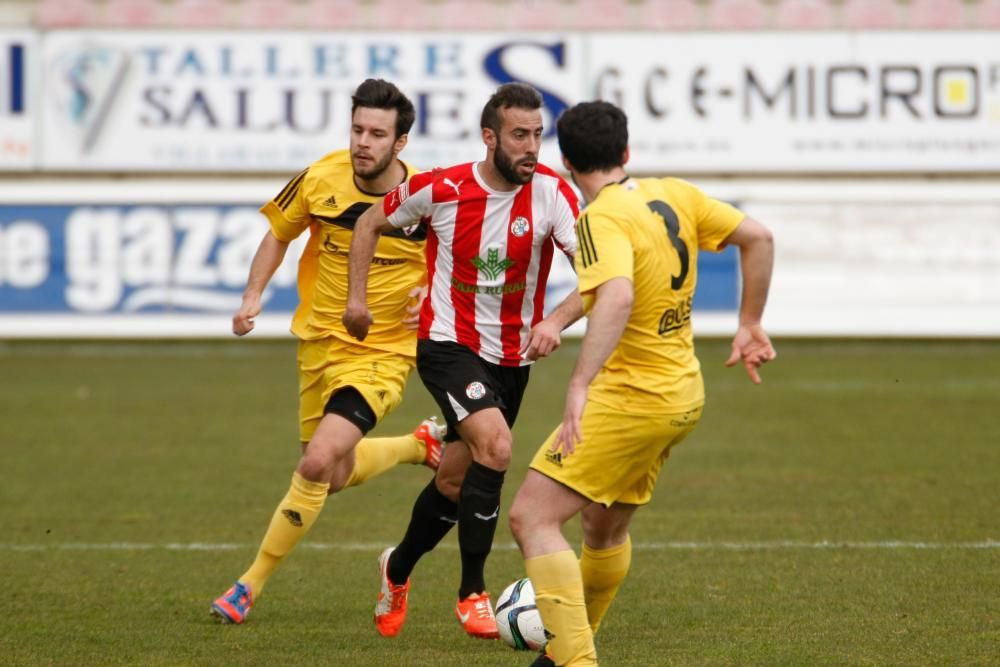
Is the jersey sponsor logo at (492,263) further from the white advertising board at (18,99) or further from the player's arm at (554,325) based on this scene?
the white advertising board at (18,99)

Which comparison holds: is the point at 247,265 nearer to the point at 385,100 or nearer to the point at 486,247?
the point at 385,100

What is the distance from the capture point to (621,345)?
5.24 m

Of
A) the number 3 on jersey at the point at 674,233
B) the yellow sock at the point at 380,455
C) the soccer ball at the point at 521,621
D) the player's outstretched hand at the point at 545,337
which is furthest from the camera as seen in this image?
the yellow sock at the point at 380,455

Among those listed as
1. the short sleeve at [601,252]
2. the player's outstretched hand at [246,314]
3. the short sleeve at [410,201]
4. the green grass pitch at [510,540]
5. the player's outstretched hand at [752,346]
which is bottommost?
the green grass pitch at [510,540]

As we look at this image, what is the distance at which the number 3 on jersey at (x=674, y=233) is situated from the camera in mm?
5137

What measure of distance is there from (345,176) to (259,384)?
944 cm

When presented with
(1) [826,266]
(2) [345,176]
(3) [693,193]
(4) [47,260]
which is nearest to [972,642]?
(3) [693,193]

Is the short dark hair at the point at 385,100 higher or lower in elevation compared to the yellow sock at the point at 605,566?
higher

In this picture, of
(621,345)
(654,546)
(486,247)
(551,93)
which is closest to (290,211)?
(486,247)

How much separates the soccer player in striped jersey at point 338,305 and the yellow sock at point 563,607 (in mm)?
1665

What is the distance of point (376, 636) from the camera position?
20.2ft

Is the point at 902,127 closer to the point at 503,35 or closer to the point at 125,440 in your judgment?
the point at 503,35

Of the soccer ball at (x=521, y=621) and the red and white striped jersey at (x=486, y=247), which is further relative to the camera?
the red and white striped jersey at (x=486, y=247)

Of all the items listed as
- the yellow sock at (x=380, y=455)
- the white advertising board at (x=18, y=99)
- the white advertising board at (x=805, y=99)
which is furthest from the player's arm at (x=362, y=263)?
the white advertising board at (x=18, y=99)
